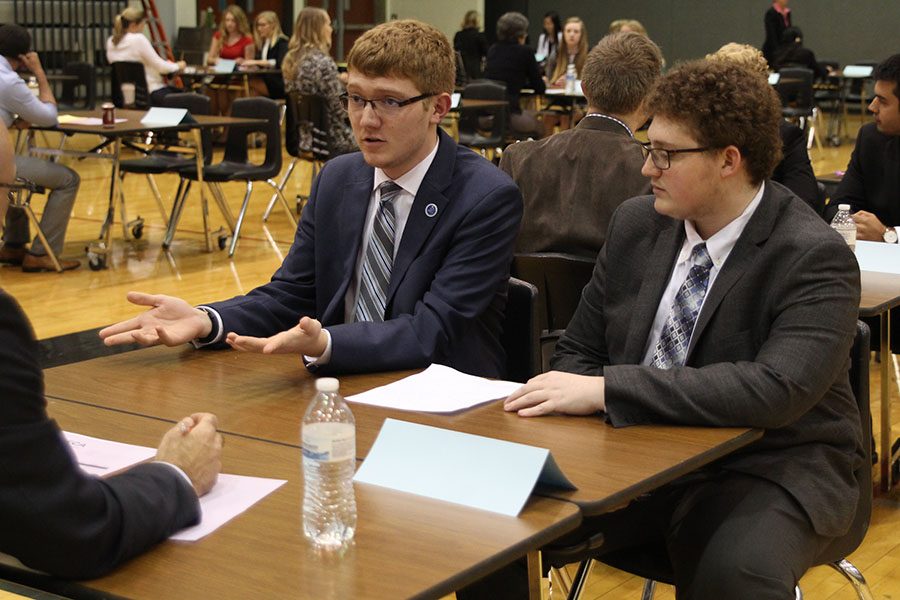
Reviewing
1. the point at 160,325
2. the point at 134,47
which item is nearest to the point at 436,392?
the point at 160,325

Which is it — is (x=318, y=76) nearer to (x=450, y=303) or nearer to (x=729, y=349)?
(x=450, y=303)

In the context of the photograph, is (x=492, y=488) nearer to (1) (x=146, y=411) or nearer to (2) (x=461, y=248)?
(1) (x=146, y=411)

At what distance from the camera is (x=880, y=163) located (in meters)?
4.59

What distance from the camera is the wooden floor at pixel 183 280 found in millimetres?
3246

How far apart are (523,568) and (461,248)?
686 millimetres

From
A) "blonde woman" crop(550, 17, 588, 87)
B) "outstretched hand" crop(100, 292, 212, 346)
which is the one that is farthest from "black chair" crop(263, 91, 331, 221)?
"outstretched hand" crop(100, 292, 212, 346)

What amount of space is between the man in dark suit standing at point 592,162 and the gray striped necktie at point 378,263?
3.83 feet

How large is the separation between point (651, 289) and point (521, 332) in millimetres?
459

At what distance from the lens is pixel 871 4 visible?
17.7 meters

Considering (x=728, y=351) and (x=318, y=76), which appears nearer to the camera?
(x=728, y=351)

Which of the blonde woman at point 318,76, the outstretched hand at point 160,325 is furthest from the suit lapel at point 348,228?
the blonde woman at point 318,76

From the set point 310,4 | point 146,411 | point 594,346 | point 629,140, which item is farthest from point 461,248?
point 310,4

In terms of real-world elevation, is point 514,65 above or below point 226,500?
above

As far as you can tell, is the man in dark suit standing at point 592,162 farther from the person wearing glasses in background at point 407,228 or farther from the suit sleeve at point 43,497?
the suit sleeve at point 43,497
